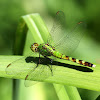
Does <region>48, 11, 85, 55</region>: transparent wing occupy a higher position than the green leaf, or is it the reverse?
<region>48, 11, 85, 55</region>: transparent wing

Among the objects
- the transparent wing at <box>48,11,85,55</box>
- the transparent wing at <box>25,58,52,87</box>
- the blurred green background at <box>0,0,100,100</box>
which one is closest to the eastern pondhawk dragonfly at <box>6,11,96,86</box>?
the transparent wing at <box>48,11,85,55</box>

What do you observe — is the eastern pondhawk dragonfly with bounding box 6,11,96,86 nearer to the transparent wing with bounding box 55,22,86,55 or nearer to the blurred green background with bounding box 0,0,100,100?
the transparent wing with bounding box 55,22,86,55

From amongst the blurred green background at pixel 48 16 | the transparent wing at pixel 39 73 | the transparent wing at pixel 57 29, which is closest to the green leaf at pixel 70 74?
the transparent wing at pixel 39 73

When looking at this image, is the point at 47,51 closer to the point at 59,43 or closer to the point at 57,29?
the point at 59,43

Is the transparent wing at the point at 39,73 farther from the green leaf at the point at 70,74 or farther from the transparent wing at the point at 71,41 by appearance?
the transparent wing at the point at 71,41

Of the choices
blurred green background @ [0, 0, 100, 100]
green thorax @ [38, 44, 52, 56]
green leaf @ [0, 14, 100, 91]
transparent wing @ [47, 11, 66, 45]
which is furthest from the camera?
blurred green background @ [0, 0, 100, 100]

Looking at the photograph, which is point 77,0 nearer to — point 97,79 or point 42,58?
point 42,58

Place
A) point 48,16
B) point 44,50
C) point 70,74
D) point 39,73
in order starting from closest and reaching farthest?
point 70,74
point 39,73
point 44,50
point 48,16

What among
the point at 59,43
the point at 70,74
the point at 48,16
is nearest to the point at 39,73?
the point at 70,74

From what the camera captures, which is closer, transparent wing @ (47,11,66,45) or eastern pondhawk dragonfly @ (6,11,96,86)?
eastern pondhawk dragonfly @ (6,11,96,86)
